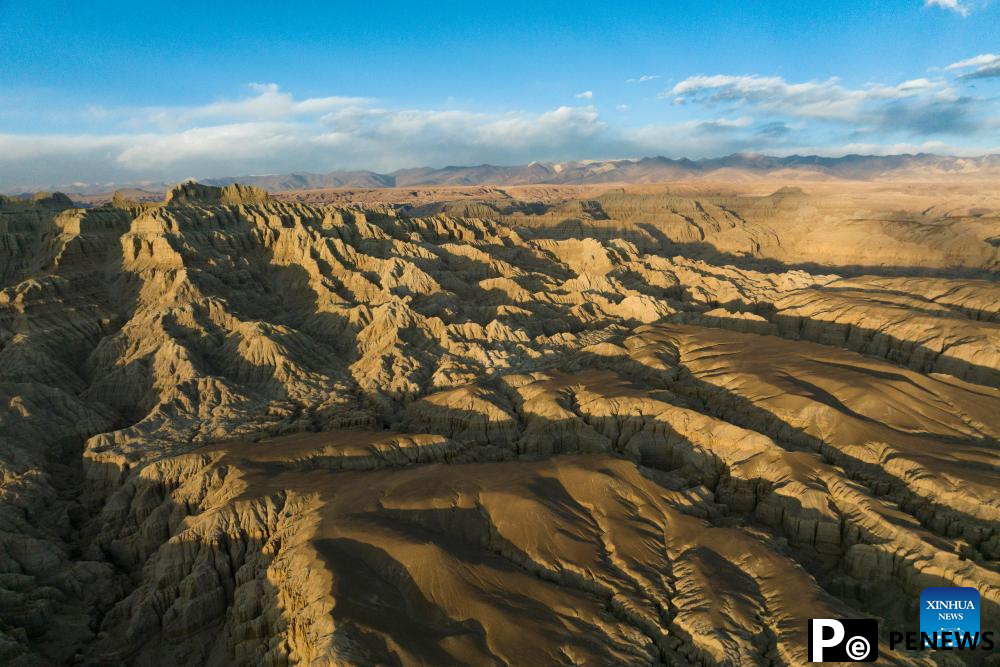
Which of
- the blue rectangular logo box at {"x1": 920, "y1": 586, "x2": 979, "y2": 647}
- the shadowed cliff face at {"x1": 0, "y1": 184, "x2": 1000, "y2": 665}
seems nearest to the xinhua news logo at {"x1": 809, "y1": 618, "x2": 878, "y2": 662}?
the shadowed cliff face at {"x1": 0, "y1": 184, "x2": 1000, "y2": 665}

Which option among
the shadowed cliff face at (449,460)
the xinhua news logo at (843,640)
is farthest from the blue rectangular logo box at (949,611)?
the xinhua news logo at (843,640)

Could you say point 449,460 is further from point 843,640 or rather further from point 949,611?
point 949,611

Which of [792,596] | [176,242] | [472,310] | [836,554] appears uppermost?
[176,242]

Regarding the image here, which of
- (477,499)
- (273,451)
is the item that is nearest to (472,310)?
(273,451)

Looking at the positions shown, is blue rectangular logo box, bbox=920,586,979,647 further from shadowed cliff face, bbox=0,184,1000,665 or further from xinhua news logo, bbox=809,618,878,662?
xinhua news logo, bbox=809,618,878,662

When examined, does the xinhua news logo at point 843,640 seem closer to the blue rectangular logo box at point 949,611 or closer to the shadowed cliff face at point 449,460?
the shadowed cliff face at point 449,460

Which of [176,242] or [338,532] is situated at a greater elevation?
[176,242]

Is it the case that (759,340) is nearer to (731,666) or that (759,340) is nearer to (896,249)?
(731,666)

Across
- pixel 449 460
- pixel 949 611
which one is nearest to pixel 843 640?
pixel 949 611
